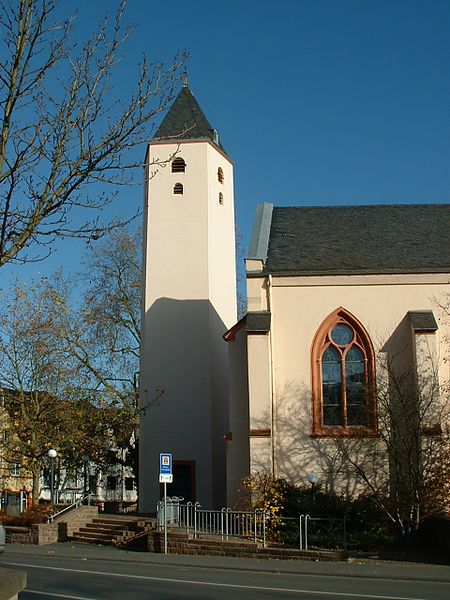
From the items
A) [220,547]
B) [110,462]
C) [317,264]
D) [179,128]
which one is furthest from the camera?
[110,462]

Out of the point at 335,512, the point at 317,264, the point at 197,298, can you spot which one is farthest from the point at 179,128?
the point at 335,512

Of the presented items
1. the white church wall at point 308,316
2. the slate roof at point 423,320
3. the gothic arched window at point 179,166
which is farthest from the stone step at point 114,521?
the gothic arched window at point 179,166

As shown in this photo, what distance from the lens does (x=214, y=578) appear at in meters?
15.2

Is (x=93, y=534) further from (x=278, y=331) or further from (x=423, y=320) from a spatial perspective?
(x=423, y=320)

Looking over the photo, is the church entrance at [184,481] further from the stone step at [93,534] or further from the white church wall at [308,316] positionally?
the white church wall at [308,316]

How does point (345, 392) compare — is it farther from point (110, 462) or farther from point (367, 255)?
point (110, 462)

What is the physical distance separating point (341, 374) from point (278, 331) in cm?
233

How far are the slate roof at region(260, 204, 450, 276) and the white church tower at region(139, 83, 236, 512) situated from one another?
337 centimetres

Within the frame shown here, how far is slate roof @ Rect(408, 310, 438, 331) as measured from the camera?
22.3 meters

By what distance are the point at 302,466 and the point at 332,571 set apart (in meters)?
6.42

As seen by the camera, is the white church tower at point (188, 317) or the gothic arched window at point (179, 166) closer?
the white church tower at point (188, 317)

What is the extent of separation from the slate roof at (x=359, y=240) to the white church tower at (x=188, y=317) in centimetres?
337

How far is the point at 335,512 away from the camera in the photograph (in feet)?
66.9

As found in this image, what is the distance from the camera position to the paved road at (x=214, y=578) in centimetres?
1262
